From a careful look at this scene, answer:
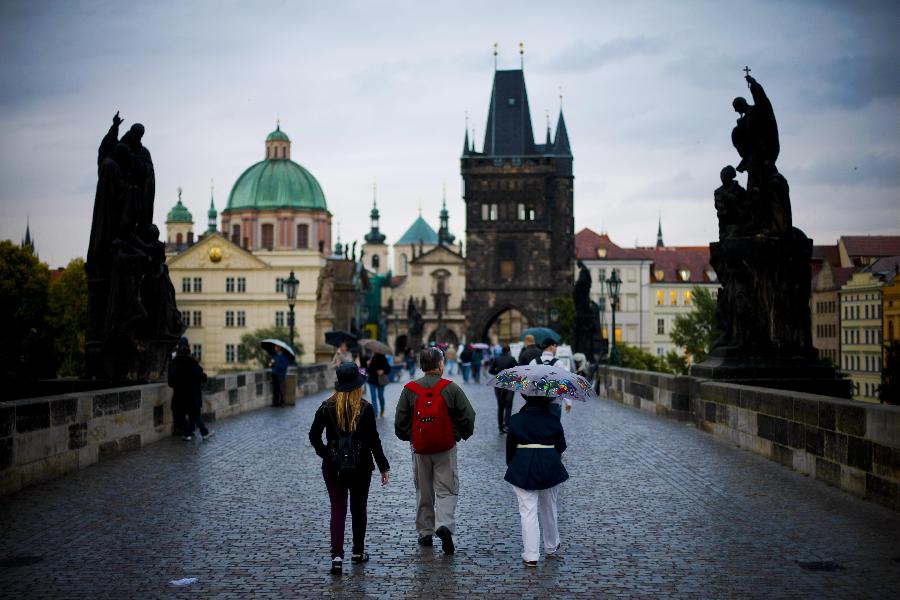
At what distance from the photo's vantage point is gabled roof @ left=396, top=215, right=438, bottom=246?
192750 millimetres

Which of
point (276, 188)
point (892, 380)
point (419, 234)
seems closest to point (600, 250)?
point (276, 188)

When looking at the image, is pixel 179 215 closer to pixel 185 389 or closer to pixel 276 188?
pixel 276 188

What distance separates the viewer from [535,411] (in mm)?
7953

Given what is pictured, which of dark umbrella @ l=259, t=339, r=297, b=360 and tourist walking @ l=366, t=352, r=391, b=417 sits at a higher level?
dark umbrella @ l=259, t=339, r=297, b=360

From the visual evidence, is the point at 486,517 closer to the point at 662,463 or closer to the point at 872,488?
the point at 872,488

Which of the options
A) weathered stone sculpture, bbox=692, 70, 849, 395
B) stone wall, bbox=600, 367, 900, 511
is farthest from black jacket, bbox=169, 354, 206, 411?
Answer: weathered stone sculpture, bbox=692, 70, 849, 395

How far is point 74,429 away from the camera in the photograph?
1240 cm

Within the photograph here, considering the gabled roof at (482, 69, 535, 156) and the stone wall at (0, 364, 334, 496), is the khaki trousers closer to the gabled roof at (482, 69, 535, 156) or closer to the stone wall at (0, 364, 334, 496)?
the stone wall at (0, 364, 334, 496)

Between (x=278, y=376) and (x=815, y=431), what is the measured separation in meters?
15.8

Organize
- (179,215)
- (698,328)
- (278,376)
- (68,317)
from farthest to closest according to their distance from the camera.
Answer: (179,215) → (698,328) → (68,317) → (278,376)

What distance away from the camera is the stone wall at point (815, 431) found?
9602 mm

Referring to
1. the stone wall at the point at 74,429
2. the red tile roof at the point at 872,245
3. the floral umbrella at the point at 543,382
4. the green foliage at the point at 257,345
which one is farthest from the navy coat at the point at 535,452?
the green foliage at the point at 257,345

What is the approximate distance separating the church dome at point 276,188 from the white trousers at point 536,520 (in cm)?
11130

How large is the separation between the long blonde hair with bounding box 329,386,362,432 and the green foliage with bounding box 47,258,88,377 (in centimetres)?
5849
